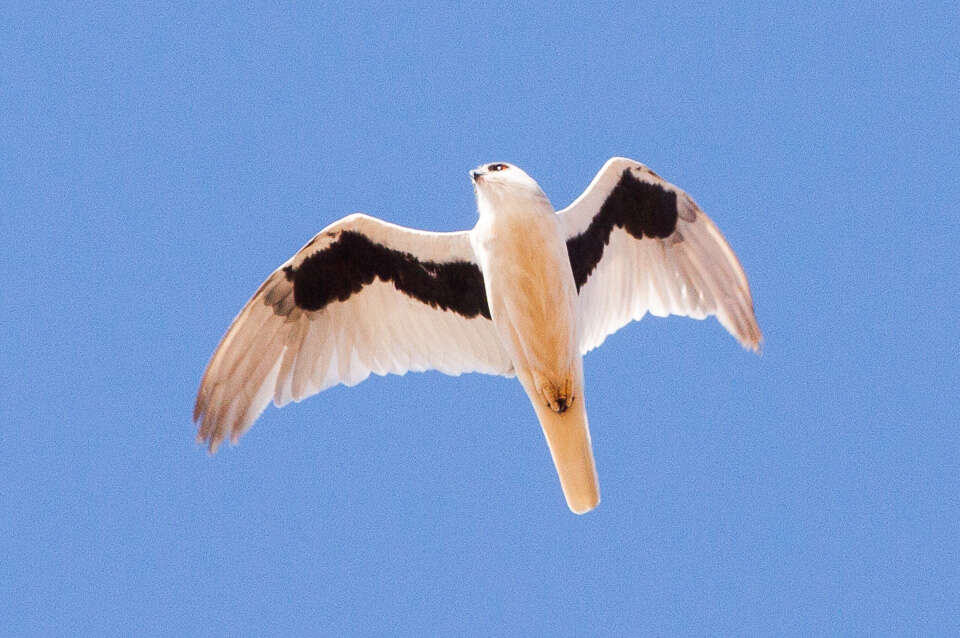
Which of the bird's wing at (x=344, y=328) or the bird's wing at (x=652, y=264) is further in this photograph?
the bird's wing at (x=652, y=264)

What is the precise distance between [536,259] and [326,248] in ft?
6.55

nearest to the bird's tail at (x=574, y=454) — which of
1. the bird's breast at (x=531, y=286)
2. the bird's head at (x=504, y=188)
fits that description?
the bird's breast at (x=531, y=286)

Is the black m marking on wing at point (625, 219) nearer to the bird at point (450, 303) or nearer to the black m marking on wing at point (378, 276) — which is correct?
the bird at point (450, 303)

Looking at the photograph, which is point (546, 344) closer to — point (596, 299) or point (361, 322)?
point (596, 299)

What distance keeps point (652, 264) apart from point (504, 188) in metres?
2.06

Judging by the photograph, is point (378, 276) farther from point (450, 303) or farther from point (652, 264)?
point (652, 264)

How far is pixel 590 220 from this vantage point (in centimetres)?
1093

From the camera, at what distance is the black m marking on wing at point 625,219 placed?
10922 mm

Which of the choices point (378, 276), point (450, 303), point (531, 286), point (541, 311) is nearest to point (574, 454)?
point (541, 311)

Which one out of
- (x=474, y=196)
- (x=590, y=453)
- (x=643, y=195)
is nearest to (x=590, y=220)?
(x=643, y=195)

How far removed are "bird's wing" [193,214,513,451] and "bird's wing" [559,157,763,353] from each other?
987 mm

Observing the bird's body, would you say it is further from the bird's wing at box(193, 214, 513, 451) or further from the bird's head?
the bird's wing at box(193, 214, 513, 451)

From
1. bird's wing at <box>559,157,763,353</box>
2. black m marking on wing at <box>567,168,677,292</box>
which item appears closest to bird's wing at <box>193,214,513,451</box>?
black m marking on wing at <box>567,168,677,292</box>

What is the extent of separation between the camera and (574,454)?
1041 centimetres
